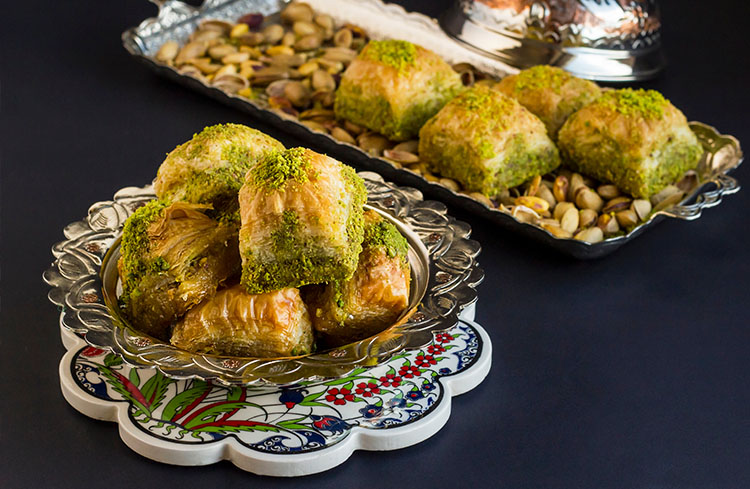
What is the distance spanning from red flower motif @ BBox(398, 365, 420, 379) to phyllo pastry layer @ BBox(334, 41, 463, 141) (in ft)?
2.71

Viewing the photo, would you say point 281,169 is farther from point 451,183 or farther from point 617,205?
point 617,205

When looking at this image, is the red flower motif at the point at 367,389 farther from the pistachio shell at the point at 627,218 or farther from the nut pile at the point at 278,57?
the nut pile at the point at 278,57

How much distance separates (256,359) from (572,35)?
166 cm

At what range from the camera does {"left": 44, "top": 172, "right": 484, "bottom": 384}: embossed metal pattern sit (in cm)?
113

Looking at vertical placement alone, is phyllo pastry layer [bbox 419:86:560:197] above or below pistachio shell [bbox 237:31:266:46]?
above

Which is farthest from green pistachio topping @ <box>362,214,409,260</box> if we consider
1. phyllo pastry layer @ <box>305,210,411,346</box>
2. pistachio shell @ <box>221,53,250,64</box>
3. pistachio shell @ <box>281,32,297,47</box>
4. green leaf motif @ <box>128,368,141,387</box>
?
pistachio shell @ <box>281,32,297,47</box>

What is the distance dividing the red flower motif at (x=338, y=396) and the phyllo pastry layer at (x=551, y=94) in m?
0.98

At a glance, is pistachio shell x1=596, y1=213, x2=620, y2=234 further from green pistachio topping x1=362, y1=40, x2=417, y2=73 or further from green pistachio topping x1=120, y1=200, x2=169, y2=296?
green pistachio topping x1=120, y1=200, x2=169, y2=296

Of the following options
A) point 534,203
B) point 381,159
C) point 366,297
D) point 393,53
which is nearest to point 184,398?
point 366,297

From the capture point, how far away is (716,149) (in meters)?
2.03

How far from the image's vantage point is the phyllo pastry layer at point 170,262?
3.99 feet

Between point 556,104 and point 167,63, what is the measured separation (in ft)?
3.56

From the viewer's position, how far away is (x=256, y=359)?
45.3 inches

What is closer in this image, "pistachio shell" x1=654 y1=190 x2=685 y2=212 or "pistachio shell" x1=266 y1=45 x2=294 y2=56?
"pistachio shell" x1=654 y1=190 x2=685 y2=212
